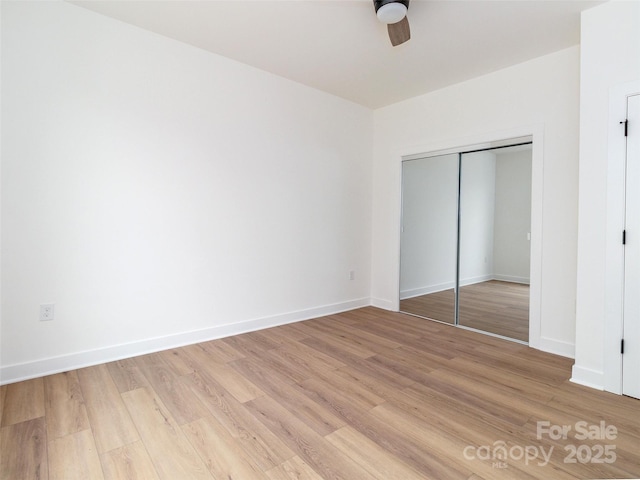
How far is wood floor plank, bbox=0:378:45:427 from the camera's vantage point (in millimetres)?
1931

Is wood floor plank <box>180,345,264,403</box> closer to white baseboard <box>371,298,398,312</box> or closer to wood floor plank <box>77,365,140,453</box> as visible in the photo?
wood floor plank <box>77,365,140,453</box>

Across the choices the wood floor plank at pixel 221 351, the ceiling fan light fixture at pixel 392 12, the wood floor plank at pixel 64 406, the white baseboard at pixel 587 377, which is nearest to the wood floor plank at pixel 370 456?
the wood floor plank at pixel 221 351

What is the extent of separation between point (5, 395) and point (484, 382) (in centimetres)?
324

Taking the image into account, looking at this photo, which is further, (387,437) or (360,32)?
(360,32)

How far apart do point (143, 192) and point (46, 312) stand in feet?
3.73

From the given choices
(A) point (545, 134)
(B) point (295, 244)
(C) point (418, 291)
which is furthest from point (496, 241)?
(B) point (295, 244)

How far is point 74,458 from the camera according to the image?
1608 mm

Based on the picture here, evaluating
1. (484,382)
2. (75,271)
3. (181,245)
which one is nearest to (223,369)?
(181,245)

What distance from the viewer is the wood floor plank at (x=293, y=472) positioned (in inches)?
58.9

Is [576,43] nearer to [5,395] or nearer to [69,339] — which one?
[69,339]

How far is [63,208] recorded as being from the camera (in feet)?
8.20

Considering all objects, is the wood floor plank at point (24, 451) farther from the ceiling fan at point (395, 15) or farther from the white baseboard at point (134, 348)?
the ceiling fan at point (395, 15)

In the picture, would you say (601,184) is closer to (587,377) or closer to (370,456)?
(587,377)

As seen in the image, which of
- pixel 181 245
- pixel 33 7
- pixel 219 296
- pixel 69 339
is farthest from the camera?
pixel 219 296
